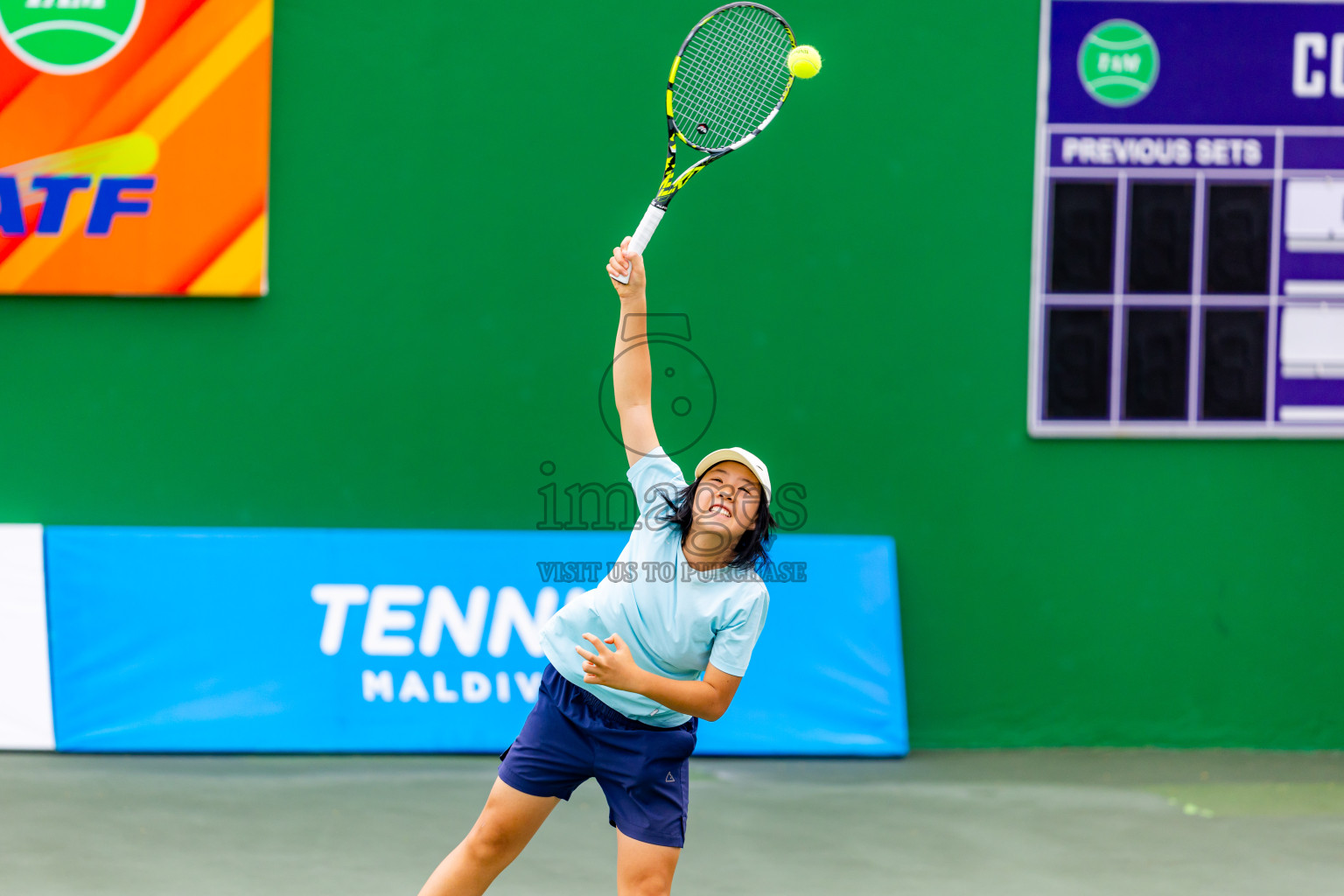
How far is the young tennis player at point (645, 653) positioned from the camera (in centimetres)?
266

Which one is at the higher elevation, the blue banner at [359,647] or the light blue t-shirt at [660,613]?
the light blue t-shirt at [660,613]

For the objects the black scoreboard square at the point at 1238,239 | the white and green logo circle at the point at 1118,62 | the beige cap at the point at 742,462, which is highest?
the white and green logo circle at the point at 1118,62

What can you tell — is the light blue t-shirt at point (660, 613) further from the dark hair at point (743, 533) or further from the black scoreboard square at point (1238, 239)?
the black scoreboard square at point (1238, 239)

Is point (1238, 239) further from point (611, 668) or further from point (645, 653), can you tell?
point (611, 668)

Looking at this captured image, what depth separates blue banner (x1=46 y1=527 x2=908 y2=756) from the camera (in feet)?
15.9

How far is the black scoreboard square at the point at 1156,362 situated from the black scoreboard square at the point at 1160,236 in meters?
0.13

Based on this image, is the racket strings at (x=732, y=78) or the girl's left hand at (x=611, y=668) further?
the racket strings at (x=732, y=78)

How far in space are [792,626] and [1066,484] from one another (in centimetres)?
137

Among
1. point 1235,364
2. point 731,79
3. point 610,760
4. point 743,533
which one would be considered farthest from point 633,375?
point 1235,364

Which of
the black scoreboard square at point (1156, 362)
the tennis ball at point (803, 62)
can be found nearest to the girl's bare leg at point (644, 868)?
the tennis ball at point (803, 62)

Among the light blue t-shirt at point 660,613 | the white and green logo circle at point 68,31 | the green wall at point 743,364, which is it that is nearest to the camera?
the light blue t-shirt at point 660,613

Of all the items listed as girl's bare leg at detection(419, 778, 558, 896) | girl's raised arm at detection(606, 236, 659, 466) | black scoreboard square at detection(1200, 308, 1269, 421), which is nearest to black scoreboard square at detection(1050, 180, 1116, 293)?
black scoreboard square at detection(1200, 308, 1269, 421)

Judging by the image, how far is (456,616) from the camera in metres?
4.95

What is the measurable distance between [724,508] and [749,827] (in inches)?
77.2
